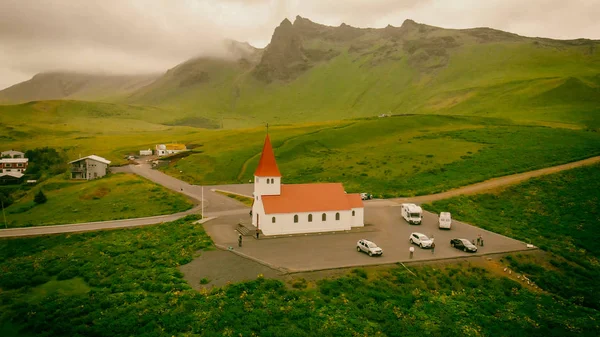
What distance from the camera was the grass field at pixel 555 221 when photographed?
36938 mm

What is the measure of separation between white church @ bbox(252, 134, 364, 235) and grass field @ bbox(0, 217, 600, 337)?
11.4 metres

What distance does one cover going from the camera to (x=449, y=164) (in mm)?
81938

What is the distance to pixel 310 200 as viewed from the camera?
48.5 metres

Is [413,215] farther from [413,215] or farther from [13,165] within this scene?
[13,165]

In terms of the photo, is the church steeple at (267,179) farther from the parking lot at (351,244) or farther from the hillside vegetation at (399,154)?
the hillside vegetation at (399,154)

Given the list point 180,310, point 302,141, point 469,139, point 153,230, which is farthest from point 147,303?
point 469,139

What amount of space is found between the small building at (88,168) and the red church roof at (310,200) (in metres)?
66.2

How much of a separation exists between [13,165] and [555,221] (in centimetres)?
13933

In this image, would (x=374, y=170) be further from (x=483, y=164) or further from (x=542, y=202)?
(x=542, y=202)

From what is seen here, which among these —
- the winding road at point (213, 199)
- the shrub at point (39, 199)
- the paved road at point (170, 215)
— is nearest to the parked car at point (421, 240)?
the winding road at point (213, 199)

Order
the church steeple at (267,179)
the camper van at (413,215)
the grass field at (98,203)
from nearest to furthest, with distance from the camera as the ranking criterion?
the church steeple at (267,179) < the camper van at (413,215) < the grass field at (98,203)

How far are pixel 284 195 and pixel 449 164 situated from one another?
156 feet

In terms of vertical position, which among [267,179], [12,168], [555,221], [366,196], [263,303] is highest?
[267,179]

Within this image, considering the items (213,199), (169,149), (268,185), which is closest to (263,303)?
(268,185)
